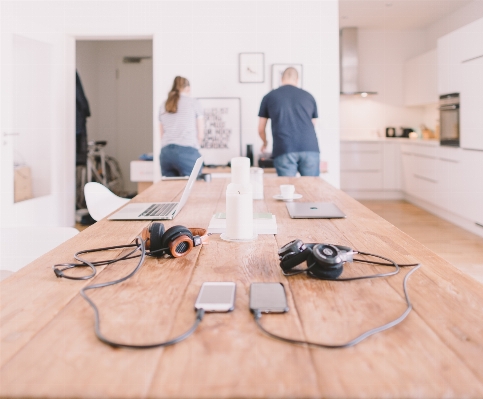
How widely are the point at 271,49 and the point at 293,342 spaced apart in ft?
16.2

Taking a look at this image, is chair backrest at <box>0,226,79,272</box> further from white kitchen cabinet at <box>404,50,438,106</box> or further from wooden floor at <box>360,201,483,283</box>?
white kitchen cabinet at <box>404,50,438,106</box>

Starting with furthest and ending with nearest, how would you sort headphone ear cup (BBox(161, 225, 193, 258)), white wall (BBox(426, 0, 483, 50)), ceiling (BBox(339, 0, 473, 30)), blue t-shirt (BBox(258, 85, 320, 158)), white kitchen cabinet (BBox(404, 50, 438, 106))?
1. white kitchen cabinet (BBox(404, 50, 438, 106))
2. ceiling (BBox(339, 0, 473, 30))
3. white wall (BBox(426, 0, 483, 50))
4. blue t-shirt (BBox(258, 85, 320, 158))
5. headphone ear cup (BBox(161, 225, 193, 258))

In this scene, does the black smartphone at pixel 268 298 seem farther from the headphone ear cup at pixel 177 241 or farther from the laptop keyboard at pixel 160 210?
the laptop keyboard at pixel 160 210

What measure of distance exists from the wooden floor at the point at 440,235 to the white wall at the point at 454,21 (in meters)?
2.51

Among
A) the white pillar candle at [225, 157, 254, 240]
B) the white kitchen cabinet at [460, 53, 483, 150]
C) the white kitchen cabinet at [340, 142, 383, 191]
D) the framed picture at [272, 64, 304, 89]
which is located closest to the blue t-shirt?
the framed picture at [272, 64, 304, 89]

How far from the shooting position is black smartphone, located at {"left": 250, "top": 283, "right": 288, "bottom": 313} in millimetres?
765

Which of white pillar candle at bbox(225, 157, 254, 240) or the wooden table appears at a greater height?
white pillar candle at bbox(225, 157, 254, 240)

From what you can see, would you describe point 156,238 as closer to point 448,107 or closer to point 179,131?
point 179,131

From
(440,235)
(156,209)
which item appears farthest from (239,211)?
(440,235)

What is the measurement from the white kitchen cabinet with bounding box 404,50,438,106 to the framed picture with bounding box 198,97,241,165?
2.94 m

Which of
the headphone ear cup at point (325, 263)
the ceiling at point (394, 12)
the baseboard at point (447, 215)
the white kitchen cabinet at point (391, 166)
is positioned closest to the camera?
the headphone ear cup at point (325, 263)

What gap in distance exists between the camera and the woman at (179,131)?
13.0ft

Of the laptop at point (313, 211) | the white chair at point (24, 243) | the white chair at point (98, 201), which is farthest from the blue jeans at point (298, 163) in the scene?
the white chair at point (24, 243)

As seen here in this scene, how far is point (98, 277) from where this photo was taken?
3.19 ft
